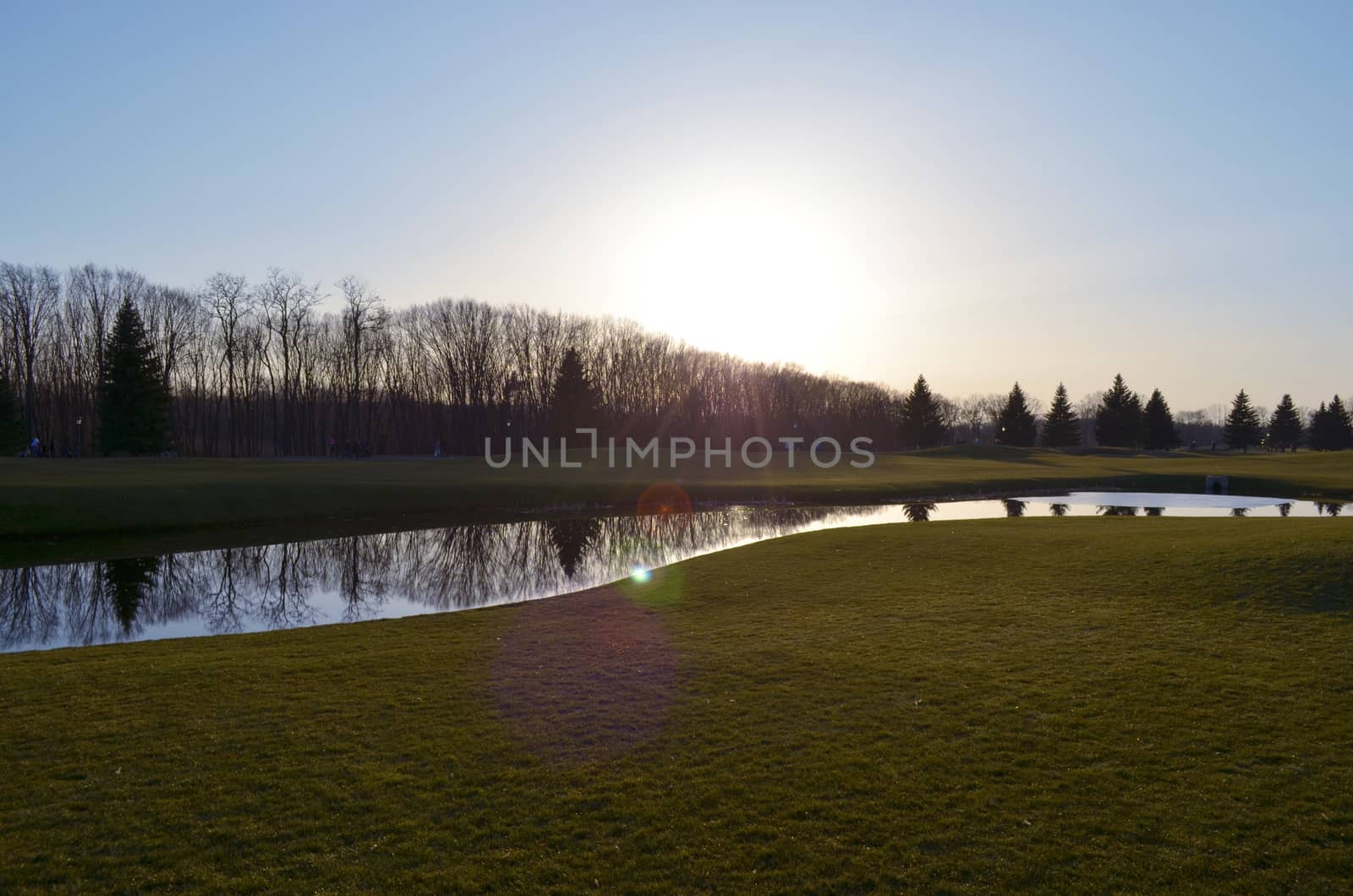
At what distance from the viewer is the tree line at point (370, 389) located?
65875 millimetres

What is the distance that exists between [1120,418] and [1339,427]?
2794cm

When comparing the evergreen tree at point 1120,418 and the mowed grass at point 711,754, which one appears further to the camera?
the evergreen tree at point 1120,418

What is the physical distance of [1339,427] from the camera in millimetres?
95938

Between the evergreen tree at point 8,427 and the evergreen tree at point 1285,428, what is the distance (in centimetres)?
14473

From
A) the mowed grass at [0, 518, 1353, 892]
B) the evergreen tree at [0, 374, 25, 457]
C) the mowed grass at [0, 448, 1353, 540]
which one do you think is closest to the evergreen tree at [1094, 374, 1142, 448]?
the mowed grass at [0, 448, 1353, 540]

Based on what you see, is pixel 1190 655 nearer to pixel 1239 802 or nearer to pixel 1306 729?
pixel 1306 729

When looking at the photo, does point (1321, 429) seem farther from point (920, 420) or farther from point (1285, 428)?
point (920, 420)

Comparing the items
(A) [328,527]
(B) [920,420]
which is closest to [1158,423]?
(B) [920,420]

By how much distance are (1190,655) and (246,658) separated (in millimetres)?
14802

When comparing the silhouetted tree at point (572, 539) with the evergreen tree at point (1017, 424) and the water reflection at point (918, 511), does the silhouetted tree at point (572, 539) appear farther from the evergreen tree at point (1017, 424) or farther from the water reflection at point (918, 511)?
the evergreen tree at point (1017, 424)

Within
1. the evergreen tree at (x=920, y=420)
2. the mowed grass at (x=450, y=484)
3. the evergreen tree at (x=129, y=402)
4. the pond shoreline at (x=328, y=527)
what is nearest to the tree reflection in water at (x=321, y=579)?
the pond shoreline at (x=328, y=527)

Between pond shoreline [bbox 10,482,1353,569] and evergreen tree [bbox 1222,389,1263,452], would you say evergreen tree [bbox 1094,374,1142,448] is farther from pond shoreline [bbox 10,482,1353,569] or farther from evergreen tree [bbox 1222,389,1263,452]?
pond shoreline [bbox 10,482,1353,569]

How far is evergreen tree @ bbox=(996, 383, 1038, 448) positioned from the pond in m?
62.4

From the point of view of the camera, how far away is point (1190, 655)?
35.6 feet
